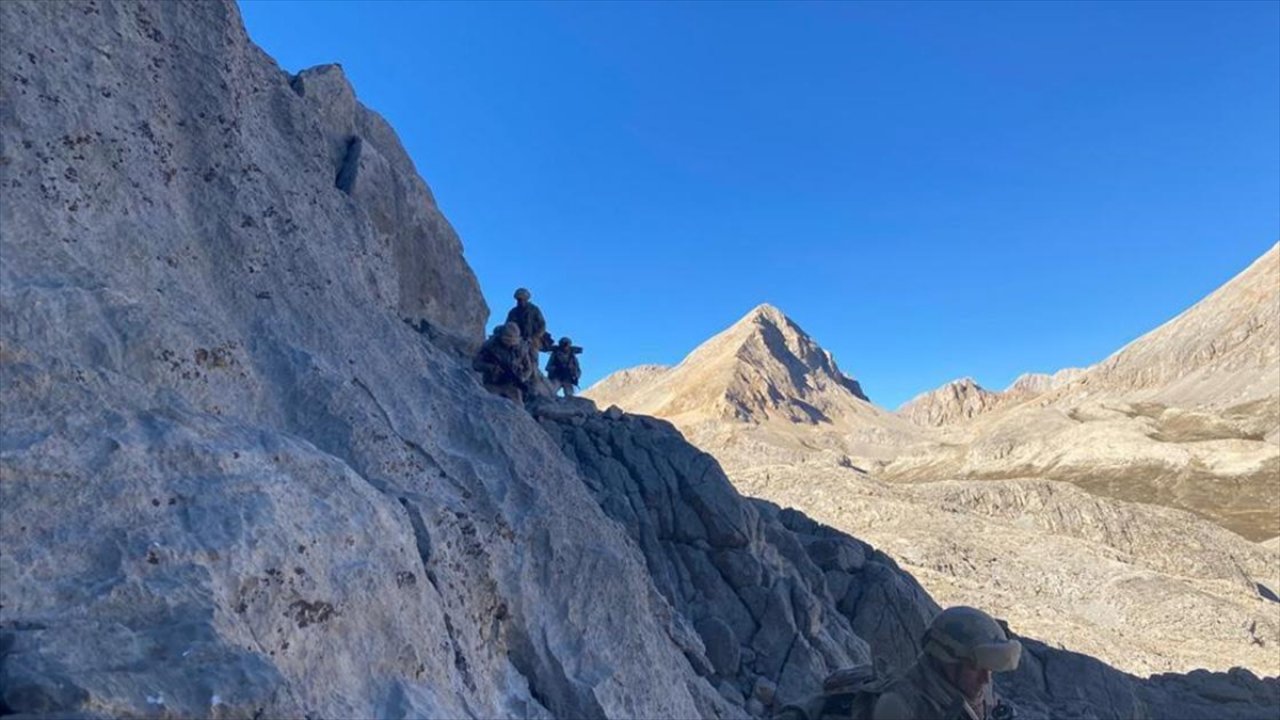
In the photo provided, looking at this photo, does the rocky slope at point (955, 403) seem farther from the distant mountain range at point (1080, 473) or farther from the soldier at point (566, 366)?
the soldier at point (566, 366)

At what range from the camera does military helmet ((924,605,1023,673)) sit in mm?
4695

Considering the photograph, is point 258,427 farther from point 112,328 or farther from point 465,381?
point 465,381

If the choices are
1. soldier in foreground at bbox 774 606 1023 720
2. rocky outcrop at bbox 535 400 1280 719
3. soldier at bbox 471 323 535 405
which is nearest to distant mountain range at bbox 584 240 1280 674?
rocky outcrop at bbox 535 400 1280 719

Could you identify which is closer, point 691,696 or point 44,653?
point 44,653

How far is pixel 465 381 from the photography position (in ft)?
37.0

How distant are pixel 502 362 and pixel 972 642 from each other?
12026mm

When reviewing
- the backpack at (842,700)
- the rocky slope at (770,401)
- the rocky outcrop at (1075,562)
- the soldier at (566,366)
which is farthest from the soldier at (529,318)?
the rocky slope at (770,401)

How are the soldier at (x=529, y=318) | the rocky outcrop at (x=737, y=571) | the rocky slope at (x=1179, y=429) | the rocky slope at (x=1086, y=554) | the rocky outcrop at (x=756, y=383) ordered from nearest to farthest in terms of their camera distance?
the rocky outcrop at (x=737, y=571), the soldier at (x=529, y=318), the rocky slope at (x=1086, y=554), the rocky slope at (x=1179, y=429), the rocky outcrop at (x=756, y=383)

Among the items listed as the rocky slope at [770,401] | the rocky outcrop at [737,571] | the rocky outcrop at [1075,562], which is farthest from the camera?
the rocky slope at [770,401]

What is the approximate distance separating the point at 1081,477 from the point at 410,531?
77.9m

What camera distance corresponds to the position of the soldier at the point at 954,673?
15.5 feet

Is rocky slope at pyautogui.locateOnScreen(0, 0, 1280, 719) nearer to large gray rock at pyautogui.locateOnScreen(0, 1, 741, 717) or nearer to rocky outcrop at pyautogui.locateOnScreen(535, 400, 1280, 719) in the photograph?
large gray rock at pyautogui.locateOnScreen(0, 1, 741, 717)

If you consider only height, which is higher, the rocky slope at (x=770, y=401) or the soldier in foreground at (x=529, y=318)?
the rocky slope at (x=770, y=401)

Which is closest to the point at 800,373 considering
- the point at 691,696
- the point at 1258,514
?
the point at 1258,514
